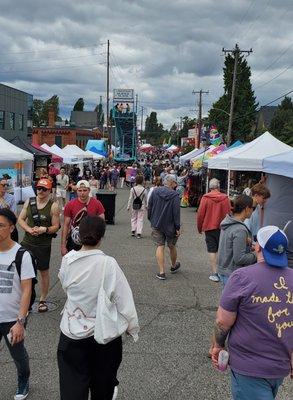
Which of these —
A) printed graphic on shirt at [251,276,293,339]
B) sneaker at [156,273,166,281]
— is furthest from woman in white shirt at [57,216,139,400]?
sneaker at [156,273,166,281]

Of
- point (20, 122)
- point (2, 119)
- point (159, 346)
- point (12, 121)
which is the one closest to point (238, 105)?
point (20, 122)

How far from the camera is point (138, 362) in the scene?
15.6ft

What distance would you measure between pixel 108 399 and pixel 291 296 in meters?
1.44

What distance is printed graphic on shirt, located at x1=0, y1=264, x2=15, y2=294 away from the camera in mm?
3568

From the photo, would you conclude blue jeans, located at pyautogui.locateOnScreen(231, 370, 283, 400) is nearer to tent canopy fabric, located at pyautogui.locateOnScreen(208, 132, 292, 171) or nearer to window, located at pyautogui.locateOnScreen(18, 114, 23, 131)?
tent canopy fabric, located at pyautogui.locateOnScreen(208, 132, 292, 171)

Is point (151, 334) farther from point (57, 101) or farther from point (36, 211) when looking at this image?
point (57, 101)

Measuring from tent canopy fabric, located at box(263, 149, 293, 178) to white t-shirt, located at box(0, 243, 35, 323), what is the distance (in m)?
4.25

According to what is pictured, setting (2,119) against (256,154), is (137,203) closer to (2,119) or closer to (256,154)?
(256,154)

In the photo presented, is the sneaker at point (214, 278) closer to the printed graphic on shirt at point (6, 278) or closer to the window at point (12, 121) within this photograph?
the printed graphic on shirt at point (6, 278)

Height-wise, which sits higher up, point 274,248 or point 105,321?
point 274,248

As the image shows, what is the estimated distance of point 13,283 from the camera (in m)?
3.59

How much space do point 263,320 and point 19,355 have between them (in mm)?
2111

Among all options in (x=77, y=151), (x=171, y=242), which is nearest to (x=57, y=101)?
(x=77, y=151)

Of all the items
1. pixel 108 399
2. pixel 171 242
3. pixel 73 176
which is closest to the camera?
pixel 108 399
